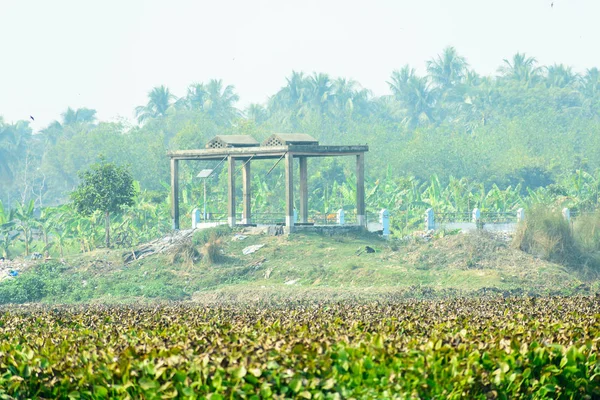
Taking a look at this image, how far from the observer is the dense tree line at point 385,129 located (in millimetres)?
58656

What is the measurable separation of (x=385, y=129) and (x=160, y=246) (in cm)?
3764

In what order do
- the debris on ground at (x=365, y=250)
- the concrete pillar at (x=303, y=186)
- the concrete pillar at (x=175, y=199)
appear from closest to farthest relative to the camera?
the debris on ground at (x=365, y=250) < the concrete pillar at (x=303, y=186) < the concrete pillar at (x=175, y=199)

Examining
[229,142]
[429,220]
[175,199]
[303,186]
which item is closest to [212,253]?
[229,142]

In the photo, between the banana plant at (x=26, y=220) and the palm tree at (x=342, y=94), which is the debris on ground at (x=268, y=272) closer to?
the banana plant at (x=26, y=220)

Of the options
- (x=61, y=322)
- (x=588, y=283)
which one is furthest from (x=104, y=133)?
(x=61, y=322)

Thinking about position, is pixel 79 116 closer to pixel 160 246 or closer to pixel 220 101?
pixel 220 101

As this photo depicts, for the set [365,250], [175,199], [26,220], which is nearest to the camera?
[365,250]

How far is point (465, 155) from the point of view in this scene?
59.2 meters

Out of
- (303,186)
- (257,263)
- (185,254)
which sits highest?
(303,186)

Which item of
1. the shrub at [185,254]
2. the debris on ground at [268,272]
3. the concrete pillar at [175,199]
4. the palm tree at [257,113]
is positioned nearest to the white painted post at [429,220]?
the concrete pillar at [175,199]

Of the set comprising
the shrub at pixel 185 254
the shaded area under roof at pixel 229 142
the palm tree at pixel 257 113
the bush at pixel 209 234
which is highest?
the palm tree at pixel 257 113

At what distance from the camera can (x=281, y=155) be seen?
34.2m

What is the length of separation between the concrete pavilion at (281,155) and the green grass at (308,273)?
1735 millimetres

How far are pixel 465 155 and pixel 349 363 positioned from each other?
166 feet
